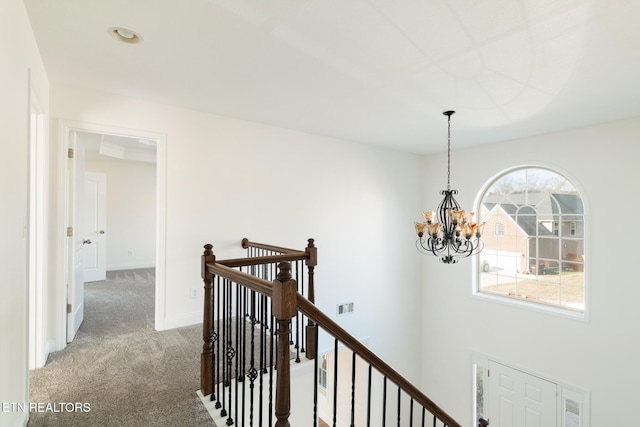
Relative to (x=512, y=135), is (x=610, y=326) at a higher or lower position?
lower

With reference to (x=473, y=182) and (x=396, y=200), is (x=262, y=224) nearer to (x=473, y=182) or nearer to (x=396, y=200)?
(x=396, y=200)

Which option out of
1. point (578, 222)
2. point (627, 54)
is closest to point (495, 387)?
point (578, 222)

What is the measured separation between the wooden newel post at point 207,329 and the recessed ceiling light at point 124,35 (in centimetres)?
141

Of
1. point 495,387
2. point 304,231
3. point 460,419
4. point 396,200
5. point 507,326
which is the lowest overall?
point 460,419

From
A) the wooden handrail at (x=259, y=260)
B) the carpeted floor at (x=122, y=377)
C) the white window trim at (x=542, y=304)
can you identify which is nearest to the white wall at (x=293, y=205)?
the carpeted floor at (x=122, y=377)

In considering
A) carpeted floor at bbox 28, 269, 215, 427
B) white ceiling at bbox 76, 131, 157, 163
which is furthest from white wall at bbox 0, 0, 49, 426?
white ceiling at bbox 76, 131, 157, 163

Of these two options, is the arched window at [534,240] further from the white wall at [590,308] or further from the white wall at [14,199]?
the white wall at [14,199]

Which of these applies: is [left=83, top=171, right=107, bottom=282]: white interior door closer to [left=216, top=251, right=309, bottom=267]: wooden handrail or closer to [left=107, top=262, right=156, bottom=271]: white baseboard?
[left=107, top=262, right=156, bottom=271]: white baseboard

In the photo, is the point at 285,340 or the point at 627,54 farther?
the point at 627,54

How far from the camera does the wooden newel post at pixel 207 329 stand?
82.8 inches

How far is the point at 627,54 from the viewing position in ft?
7.25

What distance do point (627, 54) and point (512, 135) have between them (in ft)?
7.45

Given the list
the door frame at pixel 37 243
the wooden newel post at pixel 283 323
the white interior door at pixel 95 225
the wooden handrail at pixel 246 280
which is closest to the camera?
the wooden newel post at pixel 283 323

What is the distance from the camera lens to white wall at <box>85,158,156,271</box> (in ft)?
22.0
